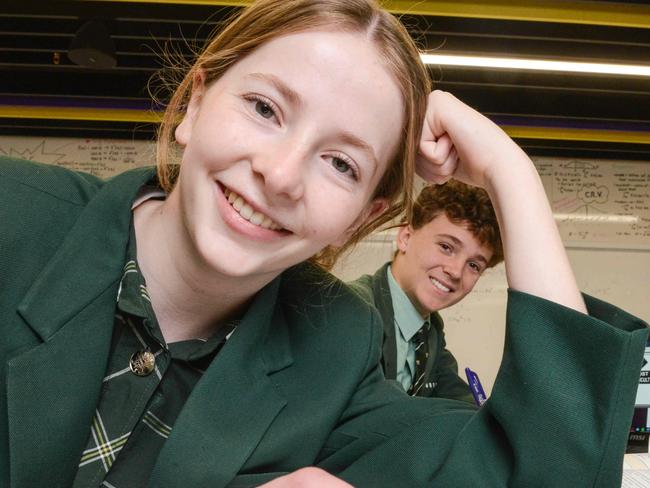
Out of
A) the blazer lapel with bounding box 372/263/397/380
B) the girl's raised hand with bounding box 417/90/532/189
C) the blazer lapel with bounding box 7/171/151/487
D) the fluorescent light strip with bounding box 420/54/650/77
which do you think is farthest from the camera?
the fluorescent light strip with bounding box 420/54/650/77

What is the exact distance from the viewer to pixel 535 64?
10.6 feet

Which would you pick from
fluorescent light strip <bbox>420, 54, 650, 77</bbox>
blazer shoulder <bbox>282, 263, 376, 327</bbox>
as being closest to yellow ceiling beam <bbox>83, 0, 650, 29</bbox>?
fluorescent light strip <bbox>420, 54, 650, 77</bbox>

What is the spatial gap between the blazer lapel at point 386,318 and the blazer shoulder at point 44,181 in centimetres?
117

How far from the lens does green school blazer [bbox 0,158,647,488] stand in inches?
29.0

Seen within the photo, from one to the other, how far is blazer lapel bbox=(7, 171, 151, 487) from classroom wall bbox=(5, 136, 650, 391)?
313 cm

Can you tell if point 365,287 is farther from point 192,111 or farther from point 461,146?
point 192,111

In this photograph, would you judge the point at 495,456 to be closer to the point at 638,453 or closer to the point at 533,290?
the point at 533,290

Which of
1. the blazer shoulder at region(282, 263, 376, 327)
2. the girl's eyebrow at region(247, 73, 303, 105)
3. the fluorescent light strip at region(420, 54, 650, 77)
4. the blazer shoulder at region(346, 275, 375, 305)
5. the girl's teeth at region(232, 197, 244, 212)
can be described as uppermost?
the fluorescent light strip at region(420, 54, 650, 77)

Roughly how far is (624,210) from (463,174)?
11.6 feet

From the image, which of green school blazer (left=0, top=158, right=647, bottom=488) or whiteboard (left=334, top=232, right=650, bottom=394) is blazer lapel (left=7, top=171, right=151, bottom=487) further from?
whiteboard (left=334, top=232, right=650, bottom=394)

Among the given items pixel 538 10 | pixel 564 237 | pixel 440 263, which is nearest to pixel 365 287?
pixel 440 263

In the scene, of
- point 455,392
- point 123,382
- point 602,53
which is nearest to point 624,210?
point 602,53

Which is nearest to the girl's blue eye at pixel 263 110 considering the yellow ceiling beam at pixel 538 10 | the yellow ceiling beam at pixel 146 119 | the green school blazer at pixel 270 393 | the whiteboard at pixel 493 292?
the green school blazer at pixel 270 393

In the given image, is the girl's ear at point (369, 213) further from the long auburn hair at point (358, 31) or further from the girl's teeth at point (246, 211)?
the girl's teeth at point (246, 211)
